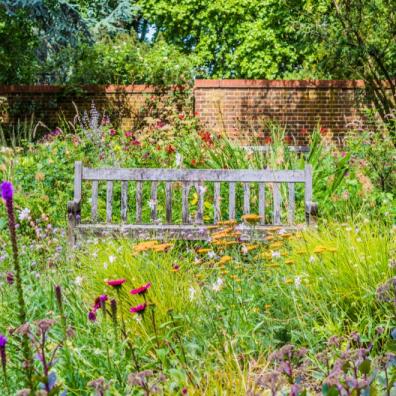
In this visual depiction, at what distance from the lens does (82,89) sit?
13.8m

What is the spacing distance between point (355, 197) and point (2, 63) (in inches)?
375

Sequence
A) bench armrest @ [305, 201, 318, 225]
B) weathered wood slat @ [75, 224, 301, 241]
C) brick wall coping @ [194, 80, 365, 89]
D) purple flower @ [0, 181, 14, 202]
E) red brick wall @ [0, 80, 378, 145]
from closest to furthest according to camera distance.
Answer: purple flower @ [0, 181, 14, 202]
bench armrest @ [305, 201, 318, 225]
weathered wood slat @ [75, 224, 301, 241]
red brick wall @ [0, 80, 378, 145]
brick wall coping @ [194, 80, 365, 89]

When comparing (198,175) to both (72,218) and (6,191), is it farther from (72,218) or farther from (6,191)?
(6,191)

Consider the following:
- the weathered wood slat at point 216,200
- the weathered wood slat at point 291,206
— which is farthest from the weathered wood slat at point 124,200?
the weathered wood slat at point 291,206

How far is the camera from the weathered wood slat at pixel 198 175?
5676 mm

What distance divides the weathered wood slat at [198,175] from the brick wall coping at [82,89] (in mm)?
8081

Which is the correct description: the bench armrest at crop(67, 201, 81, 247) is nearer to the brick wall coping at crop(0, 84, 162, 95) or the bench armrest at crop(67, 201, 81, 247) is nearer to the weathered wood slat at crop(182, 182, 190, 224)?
the weathered wood slat at crop(182, 182, 190, 224)

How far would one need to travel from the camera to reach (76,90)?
13719mm

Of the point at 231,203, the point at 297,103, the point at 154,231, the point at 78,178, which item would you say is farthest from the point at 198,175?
the point at 297,103

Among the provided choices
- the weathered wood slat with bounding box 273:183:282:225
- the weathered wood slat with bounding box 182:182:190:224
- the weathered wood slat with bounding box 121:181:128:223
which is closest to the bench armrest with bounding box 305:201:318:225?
the weathered wood slat with bounding box 273:183:282:225

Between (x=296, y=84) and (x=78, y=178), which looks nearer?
(x=78, y=178)

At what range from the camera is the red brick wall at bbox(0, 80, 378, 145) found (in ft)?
43.9

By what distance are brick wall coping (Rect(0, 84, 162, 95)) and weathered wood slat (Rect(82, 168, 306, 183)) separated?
808 cm

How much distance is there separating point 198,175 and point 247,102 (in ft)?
26.1
